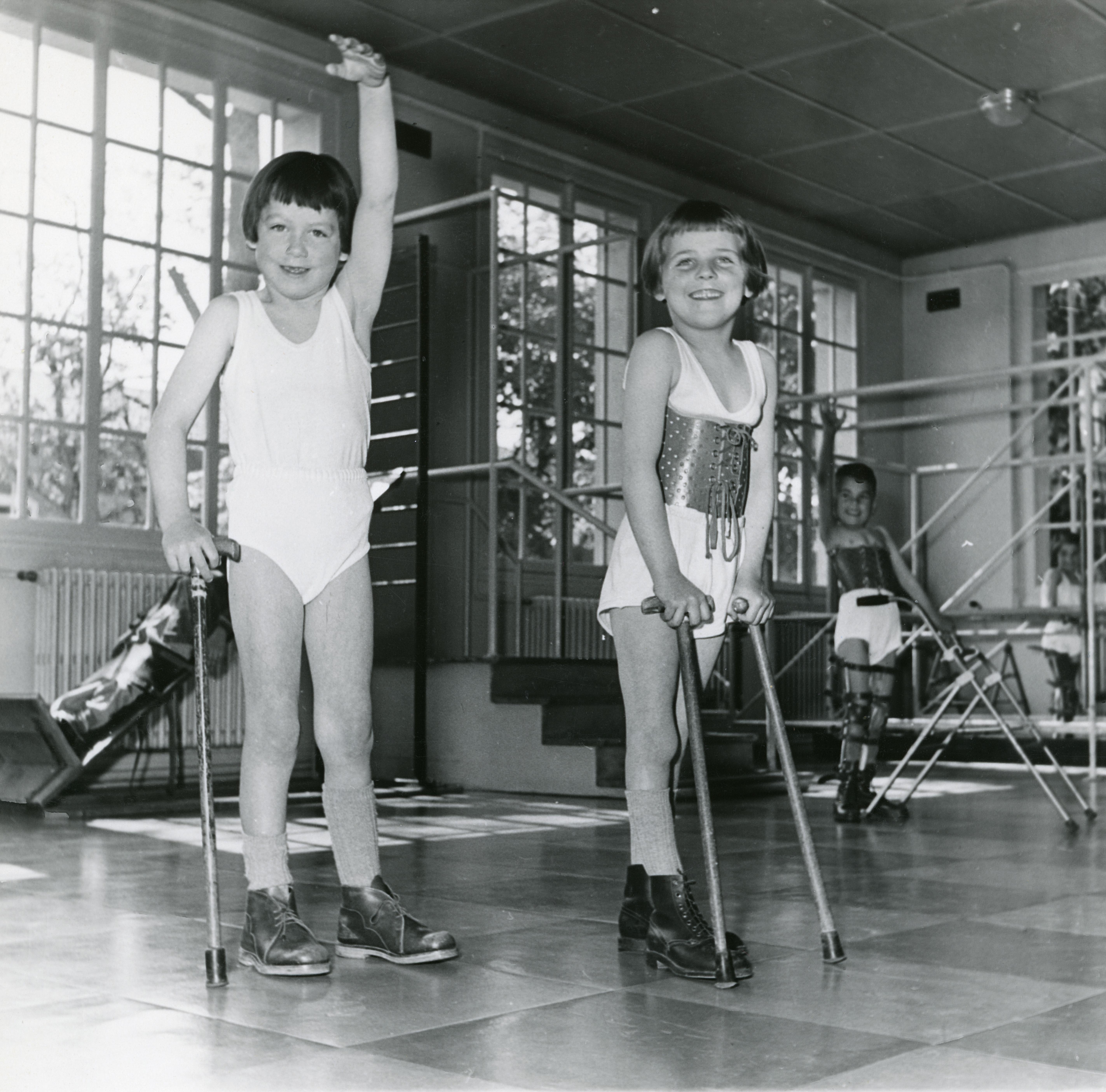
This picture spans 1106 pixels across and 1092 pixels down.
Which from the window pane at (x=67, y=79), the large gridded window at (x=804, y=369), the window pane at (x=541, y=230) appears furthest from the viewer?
the large gridded window at (x=804, y=369)

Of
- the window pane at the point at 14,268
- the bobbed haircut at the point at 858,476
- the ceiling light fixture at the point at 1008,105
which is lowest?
the bobbed haircut at the point at 858,476

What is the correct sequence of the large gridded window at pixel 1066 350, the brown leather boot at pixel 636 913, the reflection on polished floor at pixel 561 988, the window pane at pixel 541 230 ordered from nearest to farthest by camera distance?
1. the reflection on polished floor at pixel 561 988
2. the brown leather boot at pixel 636 913
3. the window pane at pixel 541 230
4. the large gridded window at pixel 1066 350

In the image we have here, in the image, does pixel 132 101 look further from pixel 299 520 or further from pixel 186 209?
pixel 299 520

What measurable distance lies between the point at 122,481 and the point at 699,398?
177 inches

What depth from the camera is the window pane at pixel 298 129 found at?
7.36 metres

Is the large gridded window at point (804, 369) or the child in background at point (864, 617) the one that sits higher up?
the large gridded window at point (804, 369)

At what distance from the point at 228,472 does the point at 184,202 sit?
1.22 metres

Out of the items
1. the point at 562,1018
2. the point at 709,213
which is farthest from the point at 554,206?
the point at 562,1018

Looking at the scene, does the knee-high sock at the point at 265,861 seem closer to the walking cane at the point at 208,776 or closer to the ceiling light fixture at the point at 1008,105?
the walking cane at the point at 208,776

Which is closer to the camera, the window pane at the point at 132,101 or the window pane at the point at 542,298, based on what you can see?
the window pane at the point at 132,101

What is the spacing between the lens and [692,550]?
2469 mm

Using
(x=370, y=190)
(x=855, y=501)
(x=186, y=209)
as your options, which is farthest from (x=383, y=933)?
(x=186, y=209)

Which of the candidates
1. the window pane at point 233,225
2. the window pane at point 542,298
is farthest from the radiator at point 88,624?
the window pane at point 542,298

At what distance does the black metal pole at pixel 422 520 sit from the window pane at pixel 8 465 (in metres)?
1.62
